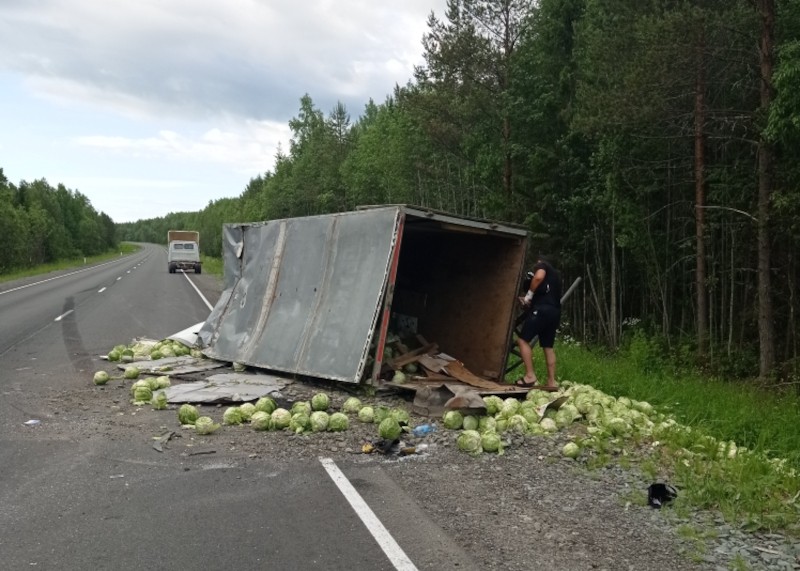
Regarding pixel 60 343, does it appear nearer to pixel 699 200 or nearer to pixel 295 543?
pixel 295 543

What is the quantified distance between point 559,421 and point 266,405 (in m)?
3.27

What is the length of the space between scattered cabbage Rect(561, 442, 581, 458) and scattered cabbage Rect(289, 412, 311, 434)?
2648mm

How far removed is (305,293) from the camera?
31.3ft

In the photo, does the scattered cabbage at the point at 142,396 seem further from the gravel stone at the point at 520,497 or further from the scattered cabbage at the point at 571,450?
the scattered cabbage at the point at 571,450

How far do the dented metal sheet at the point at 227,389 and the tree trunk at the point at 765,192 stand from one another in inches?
368

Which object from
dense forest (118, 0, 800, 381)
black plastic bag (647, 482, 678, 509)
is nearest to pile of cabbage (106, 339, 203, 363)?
black plastic bag (647, 482, 678, 509)

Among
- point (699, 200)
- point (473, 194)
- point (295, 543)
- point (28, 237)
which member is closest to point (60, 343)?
point (295, 543)

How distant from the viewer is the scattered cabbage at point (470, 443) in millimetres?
6109

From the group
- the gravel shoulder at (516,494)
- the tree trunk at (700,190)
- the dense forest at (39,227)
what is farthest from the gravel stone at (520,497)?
the dense forest at (39,227)

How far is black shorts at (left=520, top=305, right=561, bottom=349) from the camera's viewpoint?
29.0 feet

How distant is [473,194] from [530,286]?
1970cm

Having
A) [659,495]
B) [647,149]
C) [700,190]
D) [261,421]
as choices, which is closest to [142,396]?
[261,421]

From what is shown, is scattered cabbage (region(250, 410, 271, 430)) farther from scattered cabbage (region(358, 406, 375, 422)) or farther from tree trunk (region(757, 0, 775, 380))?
tree trunk (region(757, 0, 775, 380))

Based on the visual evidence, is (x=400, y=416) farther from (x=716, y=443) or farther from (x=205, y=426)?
(x=716, y=443)
